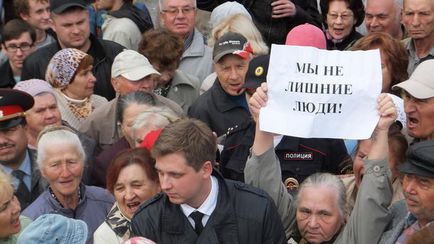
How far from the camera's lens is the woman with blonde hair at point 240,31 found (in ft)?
29.0

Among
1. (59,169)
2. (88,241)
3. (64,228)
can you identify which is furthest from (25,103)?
(64,228)

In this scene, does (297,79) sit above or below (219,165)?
above

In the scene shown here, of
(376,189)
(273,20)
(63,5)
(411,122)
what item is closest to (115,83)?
(63,5)

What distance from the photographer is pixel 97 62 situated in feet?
30.8

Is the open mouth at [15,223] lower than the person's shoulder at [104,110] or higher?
lower

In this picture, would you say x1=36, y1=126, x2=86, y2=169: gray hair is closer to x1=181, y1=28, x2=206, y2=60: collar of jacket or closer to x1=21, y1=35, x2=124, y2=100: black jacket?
x1=21, y1=35, x2=124, y2=100: black jacket

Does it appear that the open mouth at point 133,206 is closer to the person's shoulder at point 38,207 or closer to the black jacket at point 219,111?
the person's shoulder at point 38,207

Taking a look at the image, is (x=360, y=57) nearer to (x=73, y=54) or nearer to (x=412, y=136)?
(x=412, y=136)

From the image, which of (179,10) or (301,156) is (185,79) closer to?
(179,10)

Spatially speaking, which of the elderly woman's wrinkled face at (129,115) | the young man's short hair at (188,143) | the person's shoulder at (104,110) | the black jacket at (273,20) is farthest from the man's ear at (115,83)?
the young man's short hair at (188,143)

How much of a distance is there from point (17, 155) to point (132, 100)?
37.4 inches

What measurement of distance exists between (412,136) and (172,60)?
2.65 metres

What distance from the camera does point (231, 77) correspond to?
320 inches

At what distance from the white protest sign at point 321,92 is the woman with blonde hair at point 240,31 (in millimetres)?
2528
